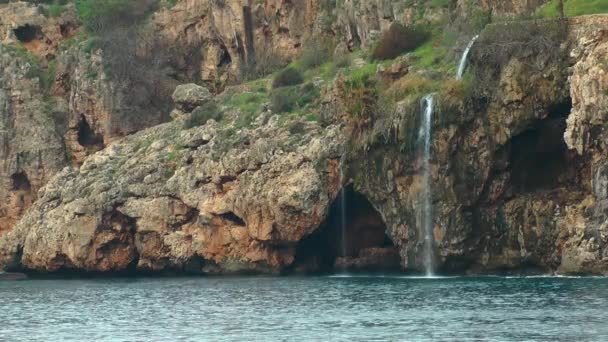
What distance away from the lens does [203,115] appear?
4097 inches

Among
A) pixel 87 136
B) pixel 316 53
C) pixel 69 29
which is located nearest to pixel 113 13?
pixel 69 29

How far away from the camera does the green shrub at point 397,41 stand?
322 feet

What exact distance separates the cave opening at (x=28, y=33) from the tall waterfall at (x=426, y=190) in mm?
44686

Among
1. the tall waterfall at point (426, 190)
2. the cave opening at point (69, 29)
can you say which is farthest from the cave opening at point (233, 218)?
the cave opening at point (69, 29)

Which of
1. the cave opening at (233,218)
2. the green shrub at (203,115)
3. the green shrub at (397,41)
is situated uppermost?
the green shrub at (397,41)

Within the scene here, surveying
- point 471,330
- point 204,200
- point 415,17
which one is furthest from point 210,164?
point 471,330

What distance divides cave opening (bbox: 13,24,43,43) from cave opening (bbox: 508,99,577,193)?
49826mm

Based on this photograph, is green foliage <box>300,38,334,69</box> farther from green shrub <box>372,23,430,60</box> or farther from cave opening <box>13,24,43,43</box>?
cave opening <box>13,24,43,43</box>

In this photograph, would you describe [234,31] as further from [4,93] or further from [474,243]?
[474,243]

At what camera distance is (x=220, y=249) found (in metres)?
95.1

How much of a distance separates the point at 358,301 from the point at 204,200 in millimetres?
24046

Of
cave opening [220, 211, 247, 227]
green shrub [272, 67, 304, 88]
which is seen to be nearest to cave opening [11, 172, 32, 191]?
green shrub [272, 67, 304, 88]

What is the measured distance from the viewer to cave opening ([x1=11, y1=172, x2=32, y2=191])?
→ 116 metres

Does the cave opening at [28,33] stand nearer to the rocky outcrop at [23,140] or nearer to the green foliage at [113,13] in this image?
the green foliage at [113,13]
